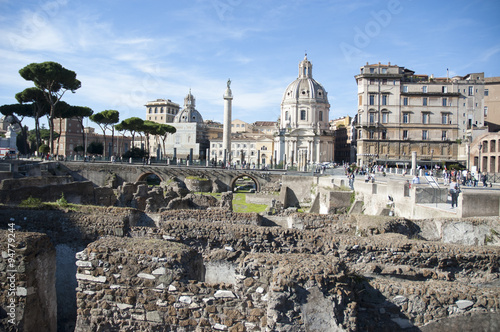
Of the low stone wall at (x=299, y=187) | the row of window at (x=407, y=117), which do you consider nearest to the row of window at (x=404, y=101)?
the row of window at (x=407, y=117)

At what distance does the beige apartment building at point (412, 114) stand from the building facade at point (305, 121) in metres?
18.0

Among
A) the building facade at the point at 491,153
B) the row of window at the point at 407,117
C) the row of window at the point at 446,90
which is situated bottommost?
the building facade at the point at 491,153

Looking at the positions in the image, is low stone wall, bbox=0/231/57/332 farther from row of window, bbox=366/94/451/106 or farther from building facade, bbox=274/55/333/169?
building facade, bbox=274/55/333/169

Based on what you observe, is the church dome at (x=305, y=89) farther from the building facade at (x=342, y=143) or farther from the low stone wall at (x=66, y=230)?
the low stone wall at (x=66, y=230)

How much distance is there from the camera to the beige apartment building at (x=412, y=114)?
5572 cm

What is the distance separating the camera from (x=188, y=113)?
102m

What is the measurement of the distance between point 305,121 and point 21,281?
243 feet

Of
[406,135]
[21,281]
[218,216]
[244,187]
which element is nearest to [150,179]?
[244,187]

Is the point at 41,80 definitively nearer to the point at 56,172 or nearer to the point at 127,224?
the point at 56,172

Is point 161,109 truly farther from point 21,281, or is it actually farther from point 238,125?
point 21,281

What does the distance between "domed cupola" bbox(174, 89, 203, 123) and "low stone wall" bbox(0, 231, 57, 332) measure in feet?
318

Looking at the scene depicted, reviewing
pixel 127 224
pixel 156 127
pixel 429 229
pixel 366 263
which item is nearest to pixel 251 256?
pixel 366 263

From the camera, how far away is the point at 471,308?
4988 mm

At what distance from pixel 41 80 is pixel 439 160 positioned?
5221 centimetres
